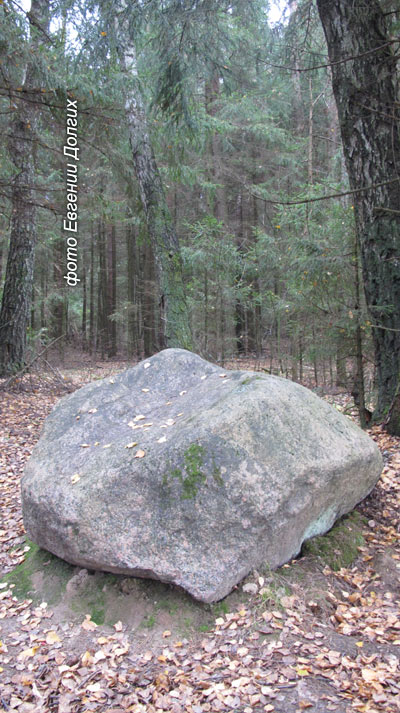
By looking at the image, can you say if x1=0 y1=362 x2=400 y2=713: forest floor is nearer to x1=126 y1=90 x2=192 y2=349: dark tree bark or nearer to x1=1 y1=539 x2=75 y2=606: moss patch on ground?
x1=1 y1=539 x2=75 y2=606: moss patch on ground

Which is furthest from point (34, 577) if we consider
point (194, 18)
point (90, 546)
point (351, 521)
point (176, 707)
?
point (194, 18)

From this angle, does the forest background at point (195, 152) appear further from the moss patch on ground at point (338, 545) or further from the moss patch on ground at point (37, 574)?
the moss patch on ground at point (37, 574)

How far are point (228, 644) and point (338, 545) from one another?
1.21 meters

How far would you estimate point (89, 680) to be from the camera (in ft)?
8.63

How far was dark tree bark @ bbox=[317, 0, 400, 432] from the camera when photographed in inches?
190

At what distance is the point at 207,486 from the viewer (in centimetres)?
313

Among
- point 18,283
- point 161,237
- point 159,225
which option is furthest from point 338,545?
point 18,283

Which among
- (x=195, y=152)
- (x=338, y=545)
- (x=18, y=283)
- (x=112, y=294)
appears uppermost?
(x=195, y=152)

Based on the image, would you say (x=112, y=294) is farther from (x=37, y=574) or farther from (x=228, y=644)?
(x=228, y=644)

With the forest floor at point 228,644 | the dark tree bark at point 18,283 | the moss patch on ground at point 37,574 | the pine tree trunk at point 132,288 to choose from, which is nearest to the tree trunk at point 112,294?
the pine tree trunk at point 132,288

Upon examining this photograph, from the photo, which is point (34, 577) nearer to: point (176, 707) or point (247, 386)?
point (176, 707)

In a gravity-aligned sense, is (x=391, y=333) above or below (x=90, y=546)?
above

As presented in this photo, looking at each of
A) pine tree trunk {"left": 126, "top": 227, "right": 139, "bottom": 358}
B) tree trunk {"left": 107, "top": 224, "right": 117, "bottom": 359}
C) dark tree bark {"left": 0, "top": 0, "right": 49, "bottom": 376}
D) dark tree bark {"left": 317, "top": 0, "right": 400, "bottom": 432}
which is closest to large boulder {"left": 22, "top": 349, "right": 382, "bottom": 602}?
dark tree bark {"left": 317, "top": 0, "right": 400, "bottom": 432}

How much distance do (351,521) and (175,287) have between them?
5.32 metres
